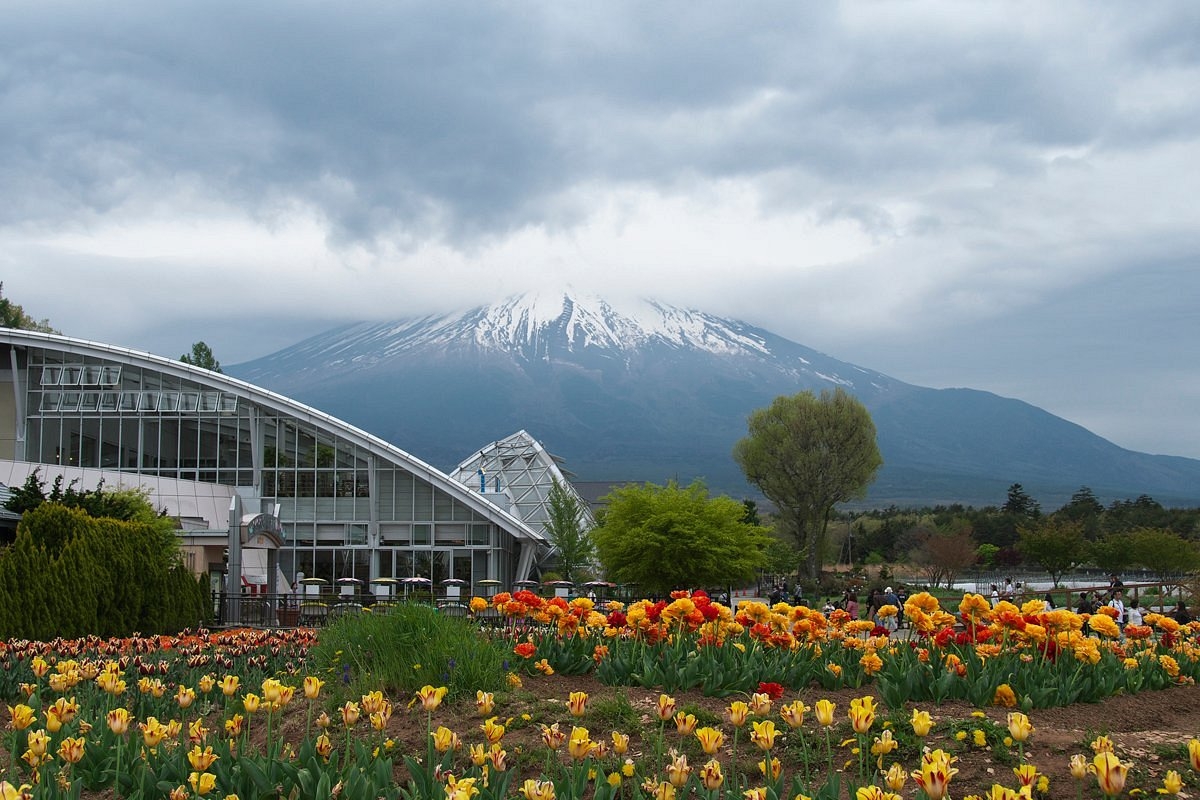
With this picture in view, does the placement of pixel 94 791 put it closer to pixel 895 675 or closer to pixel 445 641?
pixel 445 641

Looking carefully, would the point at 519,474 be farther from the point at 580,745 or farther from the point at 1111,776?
the point at 1111,776

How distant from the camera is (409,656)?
841 cm

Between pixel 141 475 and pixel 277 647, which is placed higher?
pixel 141 475

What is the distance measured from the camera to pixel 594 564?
171ft

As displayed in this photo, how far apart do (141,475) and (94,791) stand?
3845cm

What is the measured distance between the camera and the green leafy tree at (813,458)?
6681 cm

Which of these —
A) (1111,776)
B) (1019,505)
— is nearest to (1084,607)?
(1111,776)

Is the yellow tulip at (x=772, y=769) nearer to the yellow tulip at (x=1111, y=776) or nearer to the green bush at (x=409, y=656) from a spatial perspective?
the yellow tulip at (x=1111, y=776)

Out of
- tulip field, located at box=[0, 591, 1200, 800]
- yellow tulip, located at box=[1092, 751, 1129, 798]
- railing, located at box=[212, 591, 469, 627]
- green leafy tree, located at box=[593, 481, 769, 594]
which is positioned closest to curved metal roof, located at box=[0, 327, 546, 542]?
green leafy tree, located at box=[593, 481, 769, 594]

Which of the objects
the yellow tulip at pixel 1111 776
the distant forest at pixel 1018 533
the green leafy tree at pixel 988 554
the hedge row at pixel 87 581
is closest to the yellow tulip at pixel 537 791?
the yellow tulip at pixel 1111 776

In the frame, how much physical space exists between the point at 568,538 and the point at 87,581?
35.3 metres

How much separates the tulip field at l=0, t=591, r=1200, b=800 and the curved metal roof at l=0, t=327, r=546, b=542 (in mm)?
33415

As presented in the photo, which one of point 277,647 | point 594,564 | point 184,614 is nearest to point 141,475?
point 594,564

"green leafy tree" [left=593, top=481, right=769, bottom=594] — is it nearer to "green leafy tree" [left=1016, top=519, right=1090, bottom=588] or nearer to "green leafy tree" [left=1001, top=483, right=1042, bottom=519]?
"green leafy tree" [left=1016, top=519, right=1090, bottom=588]
